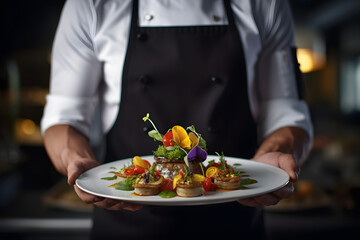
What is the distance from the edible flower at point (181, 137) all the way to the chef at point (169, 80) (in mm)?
273

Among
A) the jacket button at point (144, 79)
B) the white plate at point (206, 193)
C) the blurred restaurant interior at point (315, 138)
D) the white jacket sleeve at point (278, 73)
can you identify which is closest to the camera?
the white plate at point (206, 193)

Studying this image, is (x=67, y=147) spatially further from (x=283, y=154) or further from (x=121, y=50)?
(x=283, y=154)

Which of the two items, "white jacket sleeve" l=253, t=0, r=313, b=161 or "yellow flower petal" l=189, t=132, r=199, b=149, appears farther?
"white jacket sleeve" l=253, t=0, r=313, b=161

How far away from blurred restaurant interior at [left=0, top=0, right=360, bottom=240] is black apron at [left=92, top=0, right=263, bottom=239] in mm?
1038

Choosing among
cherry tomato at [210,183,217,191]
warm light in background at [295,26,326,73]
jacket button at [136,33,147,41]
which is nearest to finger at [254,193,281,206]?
cherry tomato at [210,183,217,191]

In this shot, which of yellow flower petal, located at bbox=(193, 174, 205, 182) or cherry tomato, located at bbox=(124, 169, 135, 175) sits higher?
cherry tomato, located at bbox=(124, 169, 135, 175)

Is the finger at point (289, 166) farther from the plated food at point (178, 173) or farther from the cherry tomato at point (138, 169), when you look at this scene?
the cherry tomato at point (138, 169)

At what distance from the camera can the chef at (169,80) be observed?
5.22ft

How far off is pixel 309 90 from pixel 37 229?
43.2ft

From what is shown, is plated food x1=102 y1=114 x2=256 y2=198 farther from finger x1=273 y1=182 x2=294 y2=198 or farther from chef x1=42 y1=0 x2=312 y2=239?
chef x1=42 y1=0 x2=312 y2=239

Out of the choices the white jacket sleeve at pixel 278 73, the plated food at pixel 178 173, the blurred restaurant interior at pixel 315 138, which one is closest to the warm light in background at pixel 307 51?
the blurred restaurant interior at pixel 315 138

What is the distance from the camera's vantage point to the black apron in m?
1.59

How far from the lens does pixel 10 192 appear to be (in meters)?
4.15

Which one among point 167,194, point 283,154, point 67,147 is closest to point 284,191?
point 283,154
